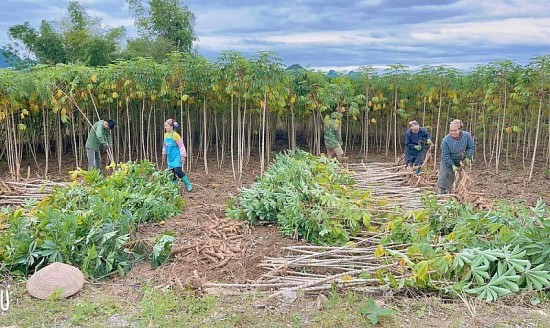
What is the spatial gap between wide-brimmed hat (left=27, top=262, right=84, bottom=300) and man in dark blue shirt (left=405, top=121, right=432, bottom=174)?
21.1 feet

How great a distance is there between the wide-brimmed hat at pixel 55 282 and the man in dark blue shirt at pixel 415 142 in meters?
6.44

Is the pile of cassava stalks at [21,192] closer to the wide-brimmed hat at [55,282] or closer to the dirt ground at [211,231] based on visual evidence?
the dirt ground at [211,231]

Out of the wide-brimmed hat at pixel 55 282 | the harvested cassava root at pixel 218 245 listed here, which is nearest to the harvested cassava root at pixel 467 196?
the harvested cassava root at pixel 218 245

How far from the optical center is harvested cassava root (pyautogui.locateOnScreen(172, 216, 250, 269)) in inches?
198

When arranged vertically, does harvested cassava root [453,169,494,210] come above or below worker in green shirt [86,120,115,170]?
below

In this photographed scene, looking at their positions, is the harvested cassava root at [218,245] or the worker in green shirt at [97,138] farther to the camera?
the worker in green shirt at [97,138]

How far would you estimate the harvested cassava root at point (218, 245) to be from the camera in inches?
198

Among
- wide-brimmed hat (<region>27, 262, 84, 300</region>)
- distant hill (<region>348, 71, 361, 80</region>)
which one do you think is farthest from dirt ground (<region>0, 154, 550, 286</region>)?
distant hill (<region>348, 71, 361, 80</region>)

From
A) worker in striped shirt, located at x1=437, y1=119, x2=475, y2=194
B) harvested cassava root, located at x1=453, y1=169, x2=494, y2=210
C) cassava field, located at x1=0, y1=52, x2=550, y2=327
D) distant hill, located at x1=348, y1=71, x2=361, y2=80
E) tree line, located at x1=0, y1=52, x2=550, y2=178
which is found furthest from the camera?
distant hill, located at x1=348, y1=71, x2=361, y2=80

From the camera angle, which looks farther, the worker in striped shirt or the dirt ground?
the worker in striped shirt

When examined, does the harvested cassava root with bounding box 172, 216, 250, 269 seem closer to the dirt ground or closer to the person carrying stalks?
the dirt ground

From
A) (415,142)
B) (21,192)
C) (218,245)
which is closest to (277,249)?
(218,245)

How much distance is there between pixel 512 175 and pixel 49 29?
23.0m

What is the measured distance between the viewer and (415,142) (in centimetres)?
934
